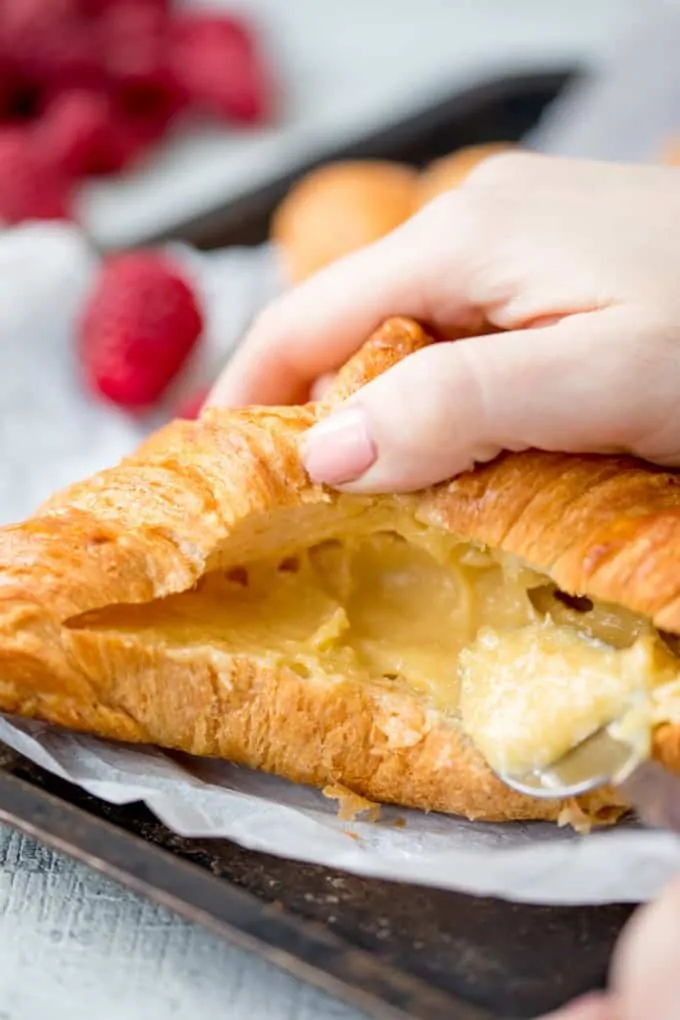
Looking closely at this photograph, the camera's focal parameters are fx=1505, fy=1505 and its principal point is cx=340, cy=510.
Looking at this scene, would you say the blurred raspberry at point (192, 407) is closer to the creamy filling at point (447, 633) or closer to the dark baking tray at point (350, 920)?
the creamy filling at point (447, 633)

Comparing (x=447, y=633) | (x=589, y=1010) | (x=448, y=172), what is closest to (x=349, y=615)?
(x=447, y=633)

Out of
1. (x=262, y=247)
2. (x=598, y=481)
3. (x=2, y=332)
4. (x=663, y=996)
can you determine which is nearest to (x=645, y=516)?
(x=598, y=481)

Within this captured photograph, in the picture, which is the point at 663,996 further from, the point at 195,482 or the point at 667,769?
the point at 195,482

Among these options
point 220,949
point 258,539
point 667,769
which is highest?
point 258,539

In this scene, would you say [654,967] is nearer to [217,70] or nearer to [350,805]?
[350,805]

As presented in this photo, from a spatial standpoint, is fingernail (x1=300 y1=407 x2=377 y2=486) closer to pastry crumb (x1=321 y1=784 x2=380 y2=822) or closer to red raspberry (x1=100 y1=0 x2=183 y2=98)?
pastry crumb (x1=321 y1=784 x2=380 y2=822)

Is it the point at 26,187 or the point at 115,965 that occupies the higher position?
the point at 26,187
